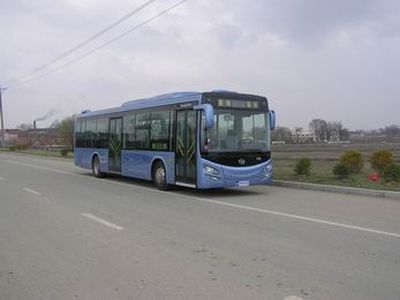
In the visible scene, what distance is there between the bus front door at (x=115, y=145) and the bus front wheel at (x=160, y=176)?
3594 millimetres

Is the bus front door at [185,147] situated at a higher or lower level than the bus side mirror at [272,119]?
lower

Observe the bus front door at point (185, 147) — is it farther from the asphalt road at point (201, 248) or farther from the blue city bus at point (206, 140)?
the asphalt road at point (201, 248)

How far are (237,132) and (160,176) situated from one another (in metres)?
3.19

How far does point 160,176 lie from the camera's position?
17.5m

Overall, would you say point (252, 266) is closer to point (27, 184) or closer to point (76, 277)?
point (76, 277)

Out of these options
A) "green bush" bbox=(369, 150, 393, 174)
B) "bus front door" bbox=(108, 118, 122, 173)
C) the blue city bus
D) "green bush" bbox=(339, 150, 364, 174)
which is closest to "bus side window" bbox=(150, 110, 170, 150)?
the blue city bus

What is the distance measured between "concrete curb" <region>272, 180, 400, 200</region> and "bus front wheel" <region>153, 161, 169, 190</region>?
3898 mm

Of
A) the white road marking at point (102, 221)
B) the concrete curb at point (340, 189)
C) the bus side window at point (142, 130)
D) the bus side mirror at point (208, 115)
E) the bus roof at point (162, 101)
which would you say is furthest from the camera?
the bus side window at point (142, 130)

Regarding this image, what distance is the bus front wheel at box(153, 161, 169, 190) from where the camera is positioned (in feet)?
56.8

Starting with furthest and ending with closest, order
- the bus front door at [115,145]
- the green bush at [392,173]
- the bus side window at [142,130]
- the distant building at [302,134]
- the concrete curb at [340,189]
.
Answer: the distant building at [302,134], the bus front door at [115,145], the bus side window at [142,130], the green bush at [392,173], the concrete curb at [340,189]

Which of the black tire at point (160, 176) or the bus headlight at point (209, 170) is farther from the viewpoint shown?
the black tire at point (160, 176)

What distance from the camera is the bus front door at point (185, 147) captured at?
15.6m

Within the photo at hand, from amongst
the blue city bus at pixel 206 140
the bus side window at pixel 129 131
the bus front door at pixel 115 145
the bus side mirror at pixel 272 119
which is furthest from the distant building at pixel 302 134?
the bus side mirror at pixel 272 119

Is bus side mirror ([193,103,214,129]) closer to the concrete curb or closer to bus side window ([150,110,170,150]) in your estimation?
bus side window ([150,110,170,150])
